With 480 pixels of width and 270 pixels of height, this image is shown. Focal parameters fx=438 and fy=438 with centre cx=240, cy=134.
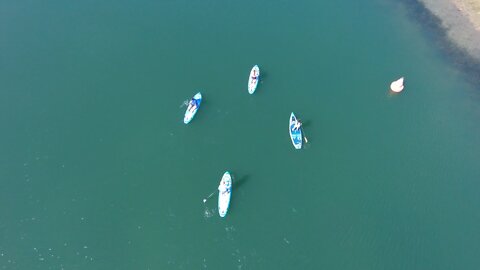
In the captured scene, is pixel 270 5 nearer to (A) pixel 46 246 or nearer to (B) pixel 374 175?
(B) pixel 374 175

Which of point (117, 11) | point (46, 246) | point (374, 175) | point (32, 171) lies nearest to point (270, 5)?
point (117, 11)

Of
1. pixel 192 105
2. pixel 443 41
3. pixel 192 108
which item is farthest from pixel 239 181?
pixel 443 41

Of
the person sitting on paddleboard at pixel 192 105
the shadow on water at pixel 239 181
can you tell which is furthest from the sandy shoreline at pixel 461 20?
the person sitting on paddleboard at pixel 192 105

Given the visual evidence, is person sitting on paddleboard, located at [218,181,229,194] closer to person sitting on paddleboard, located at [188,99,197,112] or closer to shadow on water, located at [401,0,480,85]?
person sitting on paddleboard, located at [188,99,197,112]

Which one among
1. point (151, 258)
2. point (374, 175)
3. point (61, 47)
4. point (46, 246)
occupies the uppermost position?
point (61, 47)

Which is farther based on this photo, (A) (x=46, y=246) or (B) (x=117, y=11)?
(B) (x=117, y=11)

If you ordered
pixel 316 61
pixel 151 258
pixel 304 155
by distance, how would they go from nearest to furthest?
pixel 151 258 → pixel 304 155 → pixel 316 61

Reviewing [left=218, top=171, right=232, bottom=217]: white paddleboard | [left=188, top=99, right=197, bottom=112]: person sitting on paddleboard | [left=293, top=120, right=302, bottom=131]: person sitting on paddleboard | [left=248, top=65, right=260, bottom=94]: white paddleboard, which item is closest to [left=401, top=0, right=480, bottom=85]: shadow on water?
[left=293, top=120, right=302, bottom=131]: person sitting on paddleboard
